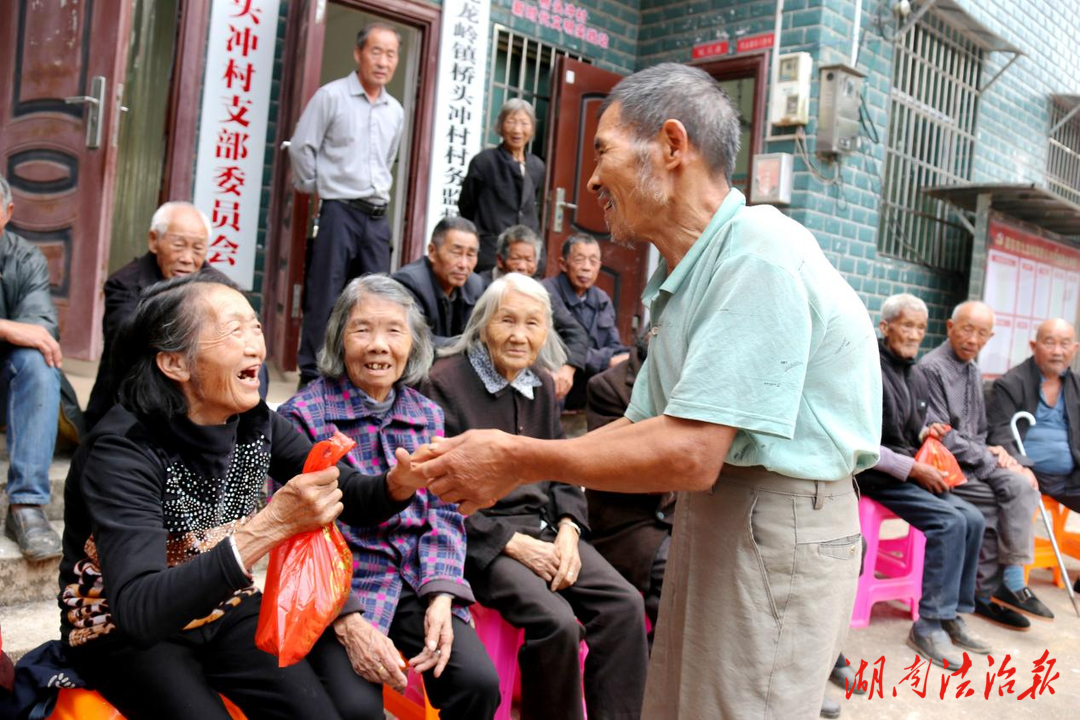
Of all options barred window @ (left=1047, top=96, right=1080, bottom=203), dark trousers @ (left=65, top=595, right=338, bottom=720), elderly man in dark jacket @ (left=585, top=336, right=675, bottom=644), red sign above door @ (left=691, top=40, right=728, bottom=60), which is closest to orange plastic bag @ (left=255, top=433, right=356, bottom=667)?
dark trousers @ (left=65, top=595, right=338, bottom=720)

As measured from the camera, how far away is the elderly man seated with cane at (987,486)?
4715 millimetres

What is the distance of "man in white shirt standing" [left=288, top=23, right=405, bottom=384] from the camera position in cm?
495

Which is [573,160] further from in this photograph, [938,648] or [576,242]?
[938,648]

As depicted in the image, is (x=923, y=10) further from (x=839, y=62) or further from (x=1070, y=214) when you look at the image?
(x=1070, y=214)

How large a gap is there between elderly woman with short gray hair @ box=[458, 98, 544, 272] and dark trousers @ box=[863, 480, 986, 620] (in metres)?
2.63

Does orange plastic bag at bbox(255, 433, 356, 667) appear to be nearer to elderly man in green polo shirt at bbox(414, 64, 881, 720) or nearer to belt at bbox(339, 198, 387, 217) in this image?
elderly man in green polo shirt at bbox(414, 64, 881, 720)

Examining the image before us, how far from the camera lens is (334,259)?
16.2 feet

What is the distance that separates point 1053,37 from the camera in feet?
31.5

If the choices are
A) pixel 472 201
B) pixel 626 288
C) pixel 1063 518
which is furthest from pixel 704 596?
pixel 626 288

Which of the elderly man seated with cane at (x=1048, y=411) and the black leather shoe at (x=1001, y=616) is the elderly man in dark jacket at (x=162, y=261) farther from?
the elderly man seated with cane at (x=1048, y=411)

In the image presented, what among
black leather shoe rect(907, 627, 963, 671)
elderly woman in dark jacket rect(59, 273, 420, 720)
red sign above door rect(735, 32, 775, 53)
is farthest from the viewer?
red sign above door rect(735, 32, 775, 53)

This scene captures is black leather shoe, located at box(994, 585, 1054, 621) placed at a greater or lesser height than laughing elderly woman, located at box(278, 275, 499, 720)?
lesser

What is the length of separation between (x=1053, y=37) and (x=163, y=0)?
28.5ft

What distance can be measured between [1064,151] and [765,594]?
423 inches
